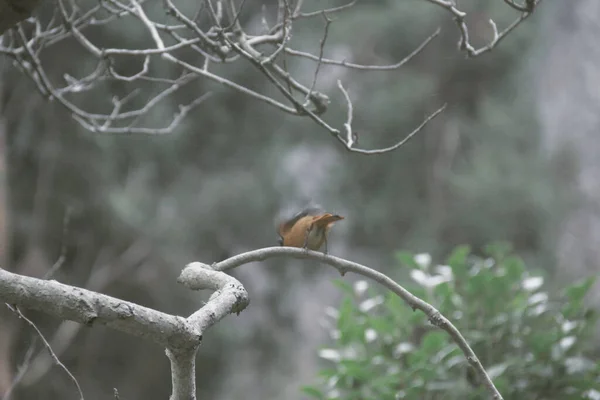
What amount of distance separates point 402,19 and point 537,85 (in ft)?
6.53

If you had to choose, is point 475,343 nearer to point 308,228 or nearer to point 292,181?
point 308,228

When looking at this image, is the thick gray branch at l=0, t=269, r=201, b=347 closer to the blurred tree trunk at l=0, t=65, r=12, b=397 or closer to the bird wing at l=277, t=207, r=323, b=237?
the bird wing at l=277, t=207, r=323, b=237

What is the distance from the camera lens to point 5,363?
4.23 metres

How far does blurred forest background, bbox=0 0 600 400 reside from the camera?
5.08m

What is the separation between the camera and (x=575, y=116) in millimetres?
7703

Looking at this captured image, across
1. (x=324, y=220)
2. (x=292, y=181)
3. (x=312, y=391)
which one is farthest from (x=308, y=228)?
(x=292, y=181)

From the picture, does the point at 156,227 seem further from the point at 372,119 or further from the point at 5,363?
the point at 372,119

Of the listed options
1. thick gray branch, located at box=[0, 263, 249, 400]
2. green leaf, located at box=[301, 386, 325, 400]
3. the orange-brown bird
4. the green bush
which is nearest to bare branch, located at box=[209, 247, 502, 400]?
the orange-brown bird

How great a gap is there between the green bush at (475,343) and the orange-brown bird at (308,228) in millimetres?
609

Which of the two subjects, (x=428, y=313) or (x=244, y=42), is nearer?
(x=428, y=313)

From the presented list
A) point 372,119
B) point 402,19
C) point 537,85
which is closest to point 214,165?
point 372,119

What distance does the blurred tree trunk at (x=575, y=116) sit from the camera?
6.91 m

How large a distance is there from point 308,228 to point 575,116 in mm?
6541

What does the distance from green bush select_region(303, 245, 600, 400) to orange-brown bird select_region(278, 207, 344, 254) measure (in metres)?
0.61
